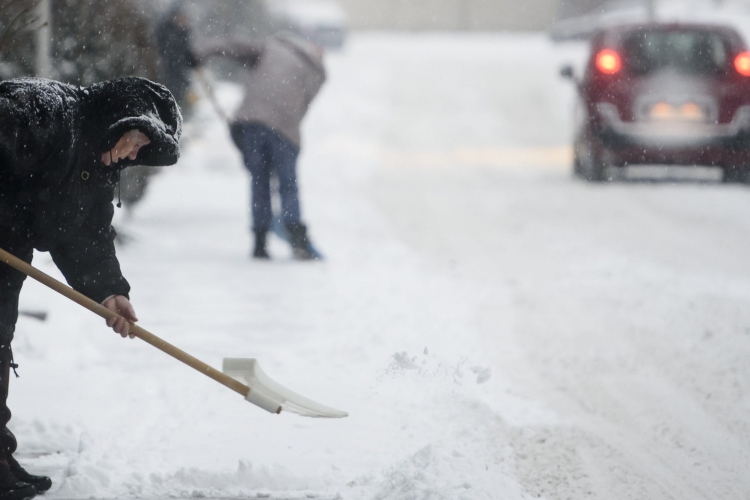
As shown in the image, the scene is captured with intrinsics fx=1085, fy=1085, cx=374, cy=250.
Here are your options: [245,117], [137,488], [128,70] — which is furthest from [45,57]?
[137,488]

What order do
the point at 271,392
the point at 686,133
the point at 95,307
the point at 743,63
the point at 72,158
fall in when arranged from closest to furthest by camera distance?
1. the point at 72,158
2. the point at 95,307
3. the point at 271,392
4. the point at 686,133
5. the point at 743,63

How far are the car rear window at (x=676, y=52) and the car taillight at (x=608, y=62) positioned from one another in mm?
86

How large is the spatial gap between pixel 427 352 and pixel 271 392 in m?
1.16

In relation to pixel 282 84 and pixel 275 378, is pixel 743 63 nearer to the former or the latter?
pixel 282 84

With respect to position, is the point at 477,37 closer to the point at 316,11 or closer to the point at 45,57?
the point at 316,11

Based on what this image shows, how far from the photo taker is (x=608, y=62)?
411 inches

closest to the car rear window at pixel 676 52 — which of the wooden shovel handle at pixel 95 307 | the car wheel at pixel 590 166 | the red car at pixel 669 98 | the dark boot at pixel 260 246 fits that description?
the red car at pixel 669 98

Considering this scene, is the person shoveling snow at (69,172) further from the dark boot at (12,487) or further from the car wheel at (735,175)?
the car wheel at (735,175)

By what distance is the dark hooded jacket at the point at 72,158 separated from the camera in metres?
3.14

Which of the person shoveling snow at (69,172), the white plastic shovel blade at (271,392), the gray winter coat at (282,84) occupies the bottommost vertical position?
the white plastic shovel blade at (271,392)

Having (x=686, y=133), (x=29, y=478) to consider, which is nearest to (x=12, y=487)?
(x=29, y=478)

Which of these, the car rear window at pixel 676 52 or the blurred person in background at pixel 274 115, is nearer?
the blurred person in background at pixel 274 115

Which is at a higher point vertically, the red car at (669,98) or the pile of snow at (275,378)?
the red car at (669,98)

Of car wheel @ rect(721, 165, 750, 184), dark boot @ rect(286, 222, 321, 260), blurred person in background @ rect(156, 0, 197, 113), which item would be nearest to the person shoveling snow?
dark boot @ rect(286, 222, 321, 260)
